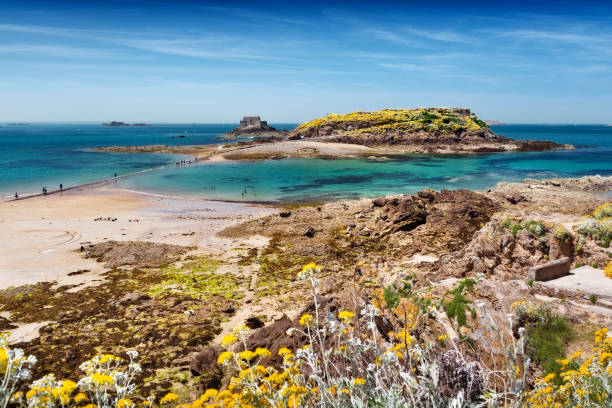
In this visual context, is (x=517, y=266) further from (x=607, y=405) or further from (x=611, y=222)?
(x=607, y=405)

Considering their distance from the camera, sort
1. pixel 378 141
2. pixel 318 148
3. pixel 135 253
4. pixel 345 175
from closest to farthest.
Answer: pixel 135 253, pixel 345 175, pixel 318 148, pixel 378 141

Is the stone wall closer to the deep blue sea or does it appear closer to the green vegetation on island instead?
the deep blue sea

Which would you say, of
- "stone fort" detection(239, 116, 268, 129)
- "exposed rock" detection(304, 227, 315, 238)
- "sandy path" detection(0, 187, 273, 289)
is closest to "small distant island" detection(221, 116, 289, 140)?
"stone fort" detection(239, 116, 268, 129)

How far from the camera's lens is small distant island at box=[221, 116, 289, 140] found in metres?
130

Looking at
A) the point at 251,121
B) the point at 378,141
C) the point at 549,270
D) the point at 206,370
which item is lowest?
the point at 206,370

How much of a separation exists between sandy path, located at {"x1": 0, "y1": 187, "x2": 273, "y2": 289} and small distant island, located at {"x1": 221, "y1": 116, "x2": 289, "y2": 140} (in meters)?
95.9

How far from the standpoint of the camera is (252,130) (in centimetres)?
13650

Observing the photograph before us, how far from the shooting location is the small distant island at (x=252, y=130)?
130 metres

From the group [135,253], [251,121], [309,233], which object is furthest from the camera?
[251,121]

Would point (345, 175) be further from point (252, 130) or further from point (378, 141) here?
point (252, 130)

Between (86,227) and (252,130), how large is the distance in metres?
118

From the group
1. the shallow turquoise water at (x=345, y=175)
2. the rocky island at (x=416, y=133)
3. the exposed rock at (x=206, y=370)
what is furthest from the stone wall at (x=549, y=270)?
the rocky island at (x=416, y=133)

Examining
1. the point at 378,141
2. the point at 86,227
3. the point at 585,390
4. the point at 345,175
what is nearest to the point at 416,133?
the point at 378,141

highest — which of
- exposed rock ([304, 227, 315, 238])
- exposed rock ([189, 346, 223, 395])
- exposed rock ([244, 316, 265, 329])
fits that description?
exposed rock ([304, 227, 315, 238])
